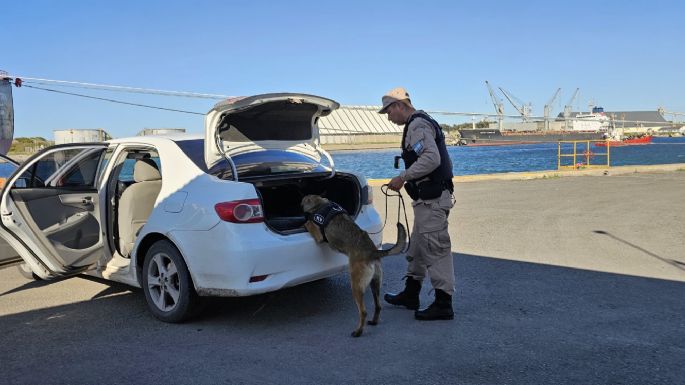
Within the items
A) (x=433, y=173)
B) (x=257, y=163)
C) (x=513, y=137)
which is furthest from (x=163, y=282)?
(x=513, y=137)

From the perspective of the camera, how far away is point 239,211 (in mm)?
4102

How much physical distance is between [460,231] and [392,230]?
112cm

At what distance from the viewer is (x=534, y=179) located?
1869 cm

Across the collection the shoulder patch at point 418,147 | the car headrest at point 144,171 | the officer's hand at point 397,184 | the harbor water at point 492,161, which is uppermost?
the shoulder patch at point 418,147

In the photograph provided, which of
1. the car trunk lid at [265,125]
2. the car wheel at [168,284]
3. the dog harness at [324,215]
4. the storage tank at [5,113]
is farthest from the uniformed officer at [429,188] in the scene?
the storage tank at [5,113]

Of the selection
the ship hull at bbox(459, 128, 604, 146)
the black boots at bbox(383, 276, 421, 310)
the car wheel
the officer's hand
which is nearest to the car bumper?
the car wheel

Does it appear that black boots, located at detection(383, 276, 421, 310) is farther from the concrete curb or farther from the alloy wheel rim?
the concrete curb

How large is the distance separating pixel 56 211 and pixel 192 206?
170cm

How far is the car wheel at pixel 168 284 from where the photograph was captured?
4.33 meters

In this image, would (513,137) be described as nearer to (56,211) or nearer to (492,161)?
(492,161)

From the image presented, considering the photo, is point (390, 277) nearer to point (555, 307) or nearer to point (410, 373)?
point (555, 307)

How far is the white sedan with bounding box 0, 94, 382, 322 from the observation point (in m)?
4.14

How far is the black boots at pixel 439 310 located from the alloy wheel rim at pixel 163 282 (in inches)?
77.6

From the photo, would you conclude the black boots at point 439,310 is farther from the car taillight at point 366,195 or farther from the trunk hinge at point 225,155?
the trunk hinge at point 225,155
